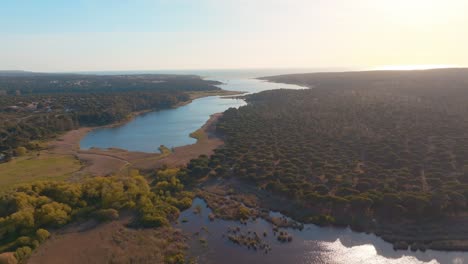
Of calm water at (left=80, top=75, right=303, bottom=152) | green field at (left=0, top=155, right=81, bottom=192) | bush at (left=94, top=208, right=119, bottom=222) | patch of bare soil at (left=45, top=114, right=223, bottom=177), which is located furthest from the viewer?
calm water at (left=80, top=75, right=303, bottom=152)

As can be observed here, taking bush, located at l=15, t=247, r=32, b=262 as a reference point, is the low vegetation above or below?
above

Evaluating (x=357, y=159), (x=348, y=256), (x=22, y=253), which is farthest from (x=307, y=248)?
(x=357, y=159)

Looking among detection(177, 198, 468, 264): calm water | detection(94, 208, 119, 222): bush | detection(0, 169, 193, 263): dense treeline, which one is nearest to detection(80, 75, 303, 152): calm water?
detection(0, 169, 193, 263): dense treeline

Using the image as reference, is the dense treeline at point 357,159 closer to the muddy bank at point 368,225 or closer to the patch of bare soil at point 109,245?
the muddy bank at point 368,225

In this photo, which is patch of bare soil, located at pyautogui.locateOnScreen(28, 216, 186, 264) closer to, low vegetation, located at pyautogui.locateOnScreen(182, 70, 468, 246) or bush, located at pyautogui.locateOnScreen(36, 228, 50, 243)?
bush, located at pyautogui.locateOnScreen(36, 228, 50, 243)

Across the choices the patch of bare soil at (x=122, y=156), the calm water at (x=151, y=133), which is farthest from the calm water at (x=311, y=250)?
the calm water at (x=151, y=133)
